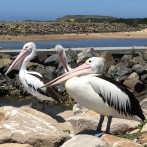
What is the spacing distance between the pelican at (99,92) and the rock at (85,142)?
0.61 metres

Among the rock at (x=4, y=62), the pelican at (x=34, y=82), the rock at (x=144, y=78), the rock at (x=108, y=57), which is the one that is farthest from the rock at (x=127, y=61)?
the pelican at (x=34, y=82)

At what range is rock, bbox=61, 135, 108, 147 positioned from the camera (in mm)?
5605

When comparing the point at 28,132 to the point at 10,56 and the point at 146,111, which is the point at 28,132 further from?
the point at 10,56

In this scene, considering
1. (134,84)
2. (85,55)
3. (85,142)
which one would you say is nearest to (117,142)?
(85,142)

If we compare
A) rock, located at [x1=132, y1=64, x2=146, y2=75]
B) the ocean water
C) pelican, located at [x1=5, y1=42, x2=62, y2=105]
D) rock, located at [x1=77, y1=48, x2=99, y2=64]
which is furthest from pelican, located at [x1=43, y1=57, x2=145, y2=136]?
the ocean water

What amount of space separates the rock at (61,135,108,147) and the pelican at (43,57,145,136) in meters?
0.61

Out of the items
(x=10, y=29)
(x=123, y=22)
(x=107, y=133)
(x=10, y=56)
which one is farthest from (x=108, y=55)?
(x=123, y=22)

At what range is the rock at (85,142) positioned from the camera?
5605 mm

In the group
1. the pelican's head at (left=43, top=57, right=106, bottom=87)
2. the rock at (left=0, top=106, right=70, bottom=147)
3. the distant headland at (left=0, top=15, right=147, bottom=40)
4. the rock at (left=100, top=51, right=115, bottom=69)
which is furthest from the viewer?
the distant headland at (left=0, top=15, right=147, bottom=40)

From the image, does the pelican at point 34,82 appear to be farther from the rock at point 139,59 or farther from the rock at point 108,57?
the rock at point 139,59

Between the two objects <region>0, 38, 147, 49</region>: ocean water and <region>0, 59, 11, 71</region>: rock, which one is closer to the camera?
<region>0, 59, 11, 71</region>: rock

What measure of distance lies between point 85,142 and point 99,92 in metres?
0.86

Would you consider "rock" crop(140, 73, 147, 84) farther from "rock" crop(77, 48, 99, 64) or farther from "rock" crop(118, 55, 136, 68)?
"rock" crop(77, 48, 99, 64)

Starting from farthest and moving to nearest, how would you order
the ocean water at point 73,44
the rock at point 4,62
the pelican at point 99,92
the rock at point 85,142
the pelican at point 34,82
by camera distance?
the ocean water at point 73,44 → the rock at point 4,62 → the pelican at point 34,82 → the pelican at point 99,92 → the rock at point 85,142
